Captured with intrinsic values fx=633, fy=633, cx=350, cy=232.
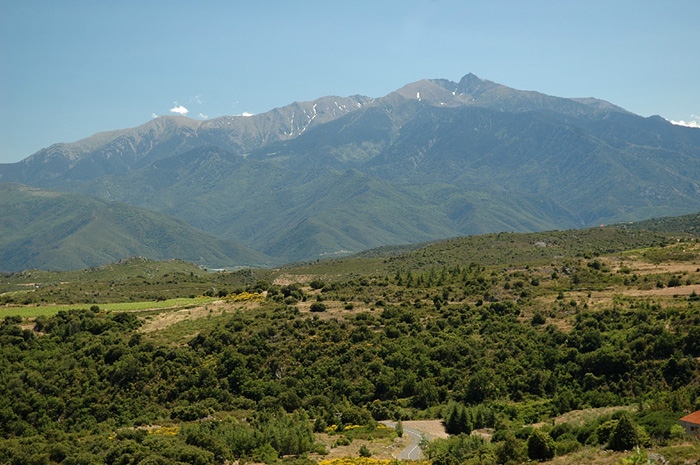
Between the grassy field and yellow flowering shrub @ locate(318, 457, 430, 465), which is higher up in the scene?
the grassy field

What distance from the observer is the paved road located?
47.7 metres

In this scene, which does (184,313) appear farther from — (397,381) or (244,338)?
(397,381)

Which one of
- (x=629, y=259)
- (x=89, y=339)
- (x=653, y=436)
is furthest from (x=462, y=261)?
(x=653, y=436)

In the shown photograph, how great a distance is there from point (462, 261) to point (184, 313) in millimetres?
92896

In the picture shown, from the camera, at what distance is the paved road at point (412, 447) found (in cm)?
4766

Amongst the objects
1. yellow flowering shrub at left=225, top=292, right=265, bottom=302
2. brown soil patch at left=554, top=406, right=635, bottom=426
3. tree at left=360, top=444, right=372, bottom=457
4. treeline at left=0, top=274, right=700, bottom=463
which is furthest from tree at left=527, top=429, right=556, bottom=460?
yellow flowering shrub at left=225, top=292, right=265, bottom=302

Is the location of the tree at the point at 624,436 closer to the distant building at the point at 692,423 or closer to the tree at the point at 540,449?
the tree at the point at 540,449

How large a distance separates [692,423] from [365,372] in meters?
36.5

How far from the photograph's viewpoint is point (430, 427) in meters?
56.8

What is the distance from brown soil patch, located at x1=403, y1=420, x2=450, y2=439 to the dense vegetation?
47.3 inches

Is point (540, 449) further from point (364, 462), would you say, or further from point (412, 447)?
point (412, 447)

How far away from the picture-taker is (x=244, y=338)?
77.4 m

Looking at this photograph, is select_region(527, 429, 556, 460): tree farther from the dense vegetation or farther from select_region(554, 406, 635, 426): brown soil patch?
select_region(554, 406, 635, 426): brown soil patch

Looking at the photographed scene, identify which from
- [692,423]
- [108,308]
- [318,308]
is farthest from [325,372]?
[108,308]
